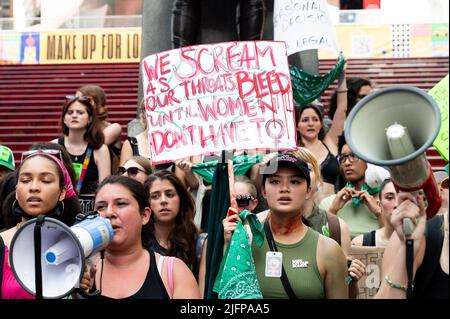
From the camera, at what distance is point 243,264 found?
14.3 feet

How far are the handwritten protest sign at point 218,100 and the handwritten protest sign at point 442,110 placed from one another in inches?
47.5

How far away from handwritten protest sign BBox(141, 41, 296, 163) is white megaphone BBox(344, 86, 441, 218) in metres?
1.26

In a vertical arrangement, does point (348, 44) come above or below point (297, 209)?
above

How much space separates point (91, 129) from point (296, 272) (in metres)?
2.98

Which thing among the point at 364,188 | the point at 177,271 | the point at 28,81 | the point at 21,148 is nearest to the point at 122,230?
the point at 177,271

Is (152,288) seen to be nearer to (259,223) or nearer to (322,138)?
(259,223)

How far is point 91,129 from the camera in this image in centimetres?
705

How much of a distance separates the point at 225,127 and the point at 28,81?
14.4 metres

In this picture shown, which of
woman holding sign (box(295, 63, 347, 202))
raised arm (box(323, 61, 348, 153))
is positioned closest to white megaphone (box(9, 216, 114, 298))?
woman holding sign (box(295, 63, 347, 202))

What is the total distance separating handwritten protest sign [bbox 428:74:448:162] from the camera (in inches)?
154

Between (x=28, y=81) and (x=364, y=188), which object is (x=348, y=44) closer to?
(x=28, y=81)

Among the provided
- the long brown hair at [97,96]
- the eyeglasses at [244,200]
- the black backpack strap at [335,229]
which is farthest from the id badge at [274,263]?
the long brown hair at [97,96]

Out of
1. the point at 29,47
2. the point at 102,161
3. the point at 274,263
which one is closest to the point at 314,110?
the point at 102,161

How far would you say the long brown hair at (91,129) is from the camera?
705 centimetres
